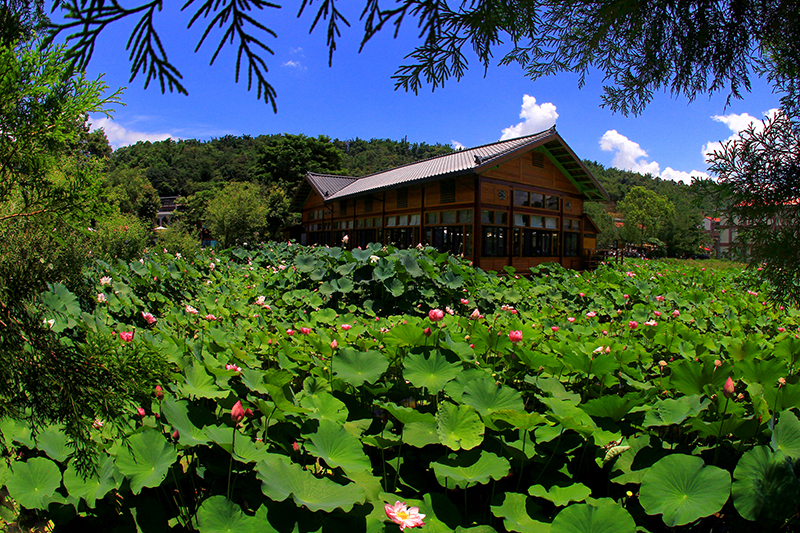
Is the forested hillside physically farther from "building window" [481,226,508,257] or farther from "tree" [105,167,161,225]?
"building window" [481,226,508,257]

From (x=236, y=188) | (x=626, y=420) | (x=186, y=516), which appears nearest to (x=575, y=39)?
(x=626, y=420)

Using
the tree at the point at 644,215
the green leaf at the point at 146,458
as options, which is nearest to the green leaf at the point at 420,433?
the green leaf at the point at 146,458

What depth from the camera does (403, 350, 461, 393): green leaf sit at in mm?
A: 1857

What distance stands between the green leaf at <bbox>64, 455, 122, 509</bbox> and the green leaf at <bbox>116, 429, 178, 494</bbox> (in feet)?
0.22

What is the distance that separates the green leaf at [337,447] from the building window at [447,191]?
14952 millimetres

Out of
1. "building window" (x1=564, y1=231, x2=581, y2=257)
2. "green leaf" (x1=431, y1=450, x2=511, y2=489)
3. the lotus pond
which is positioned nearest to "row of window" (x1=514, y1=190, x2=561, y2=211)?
"building window" (x1=564, y1=231, x2=581, y2=257)

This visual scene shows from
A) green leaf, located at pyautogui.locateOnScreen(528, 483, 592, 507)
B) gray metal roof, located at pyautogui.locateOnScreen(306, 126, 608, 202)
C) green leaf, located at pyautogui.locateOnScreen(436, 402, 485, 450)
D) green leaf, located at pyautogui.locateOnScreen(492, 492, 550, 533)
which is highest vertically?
gray metal roof, located at pyautogui.locateOnScreen(306, 126, 608, 202)

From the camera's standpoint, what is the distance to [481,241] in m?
15.3

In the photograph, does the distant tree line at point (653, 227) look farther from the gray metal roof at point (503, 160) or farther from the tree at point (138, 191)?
the tree at point (138, 191)

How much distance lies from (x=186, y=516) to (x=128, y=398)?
1.54ft

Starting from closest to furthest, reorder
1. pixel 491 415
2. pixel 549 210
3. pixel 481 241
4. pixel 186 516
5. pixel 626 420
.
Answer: pixel 186 516, pixel 491 415, pixel 626 420, pixel 481 241, pixel 549 210

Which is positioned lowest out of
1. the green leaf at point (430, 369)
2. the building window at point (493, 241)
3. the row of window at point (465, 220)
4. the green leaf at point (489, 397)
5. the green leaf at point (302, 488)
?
the green leaf at point (302, 488)

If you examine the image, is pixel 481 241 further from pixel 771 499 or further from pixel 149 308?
pixel 771 499

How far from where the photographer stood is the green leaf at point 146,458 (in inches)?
53.4
